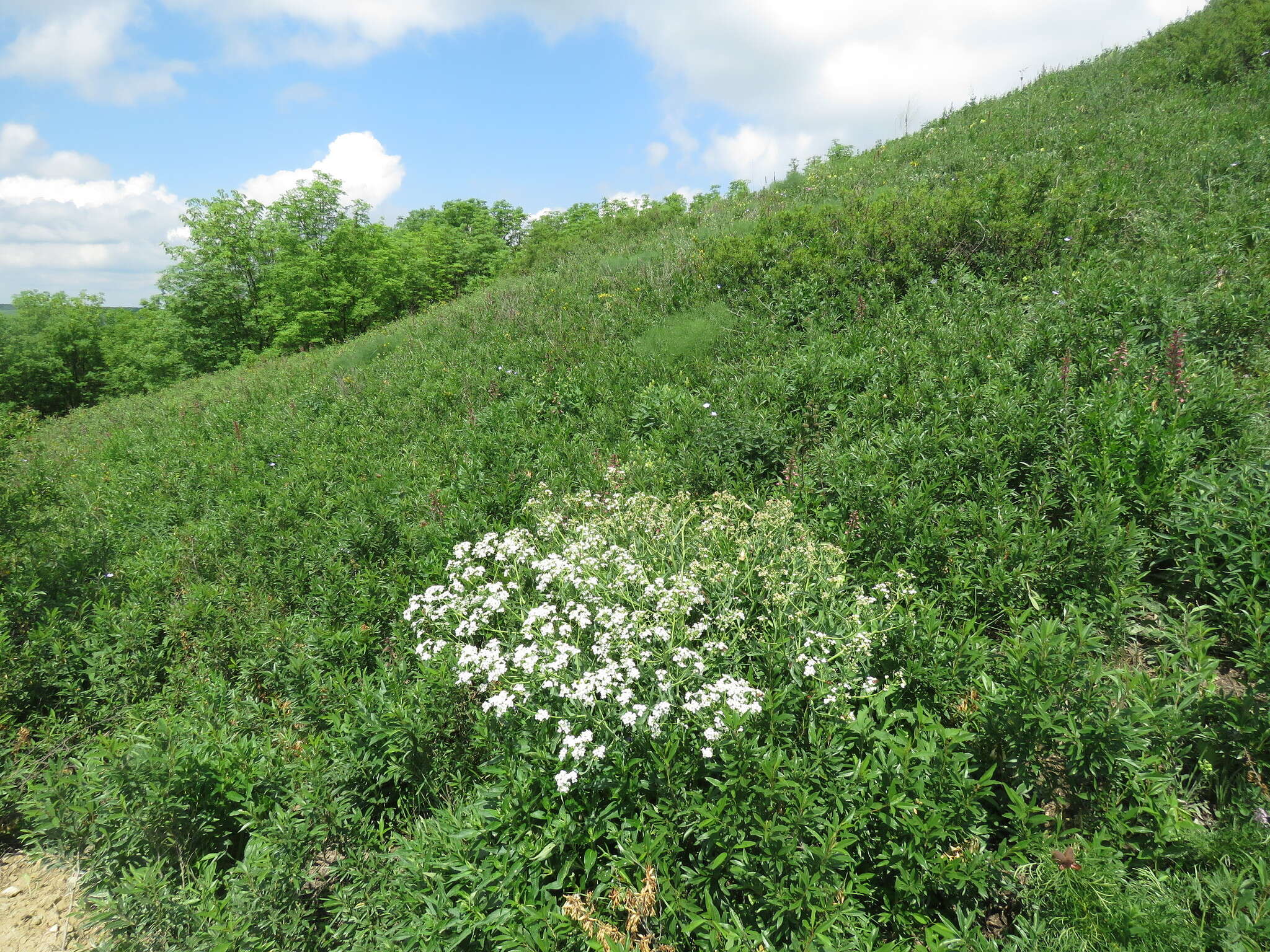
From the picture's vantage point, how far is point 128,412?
16859mm

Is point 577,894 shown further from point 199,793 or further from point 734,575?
point 199,793

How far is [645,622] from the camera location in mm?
3574

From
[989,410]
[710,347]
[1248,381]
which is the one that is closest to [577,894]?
[989,410]

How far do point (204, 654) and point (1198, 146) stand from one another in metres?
14.5

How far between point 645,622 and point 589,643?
0.38 metres

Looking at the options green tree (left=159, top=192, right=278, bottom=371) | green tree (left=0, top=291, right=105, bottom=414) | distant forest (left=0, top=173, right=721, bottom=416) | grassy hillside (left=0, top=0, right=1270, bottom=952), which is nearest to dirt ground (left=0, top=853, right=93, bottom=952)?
grassy hillside (left=0, top=0, right=1270, bottom=952)

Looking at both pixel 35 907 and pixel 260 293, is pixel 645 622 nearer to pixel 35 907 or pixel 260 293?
pixel 35 907

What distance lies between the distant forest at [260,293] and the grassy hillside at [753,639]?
1364cm

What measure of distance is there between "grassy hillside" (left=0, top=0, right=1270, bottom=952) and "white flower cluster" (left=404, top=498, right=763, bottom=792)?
0.12ft

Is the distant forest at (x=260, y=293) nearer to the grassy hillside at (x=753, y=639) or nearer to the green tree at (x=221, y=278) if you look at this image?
the green tree at (x=221, y=278)

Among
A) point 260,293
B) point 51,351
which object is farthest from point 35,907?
point 51,351

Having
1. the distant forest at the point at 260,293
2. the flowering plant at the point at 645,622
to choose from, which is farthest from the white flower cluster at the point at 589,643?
the distant forest at the point at 260,293

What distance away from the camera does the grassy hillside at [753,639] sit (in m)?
2.52

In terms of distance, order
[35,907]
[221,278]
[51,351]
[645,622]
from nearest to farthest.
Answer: [645,622]
[35,907]
[221,278]
[51,351]
